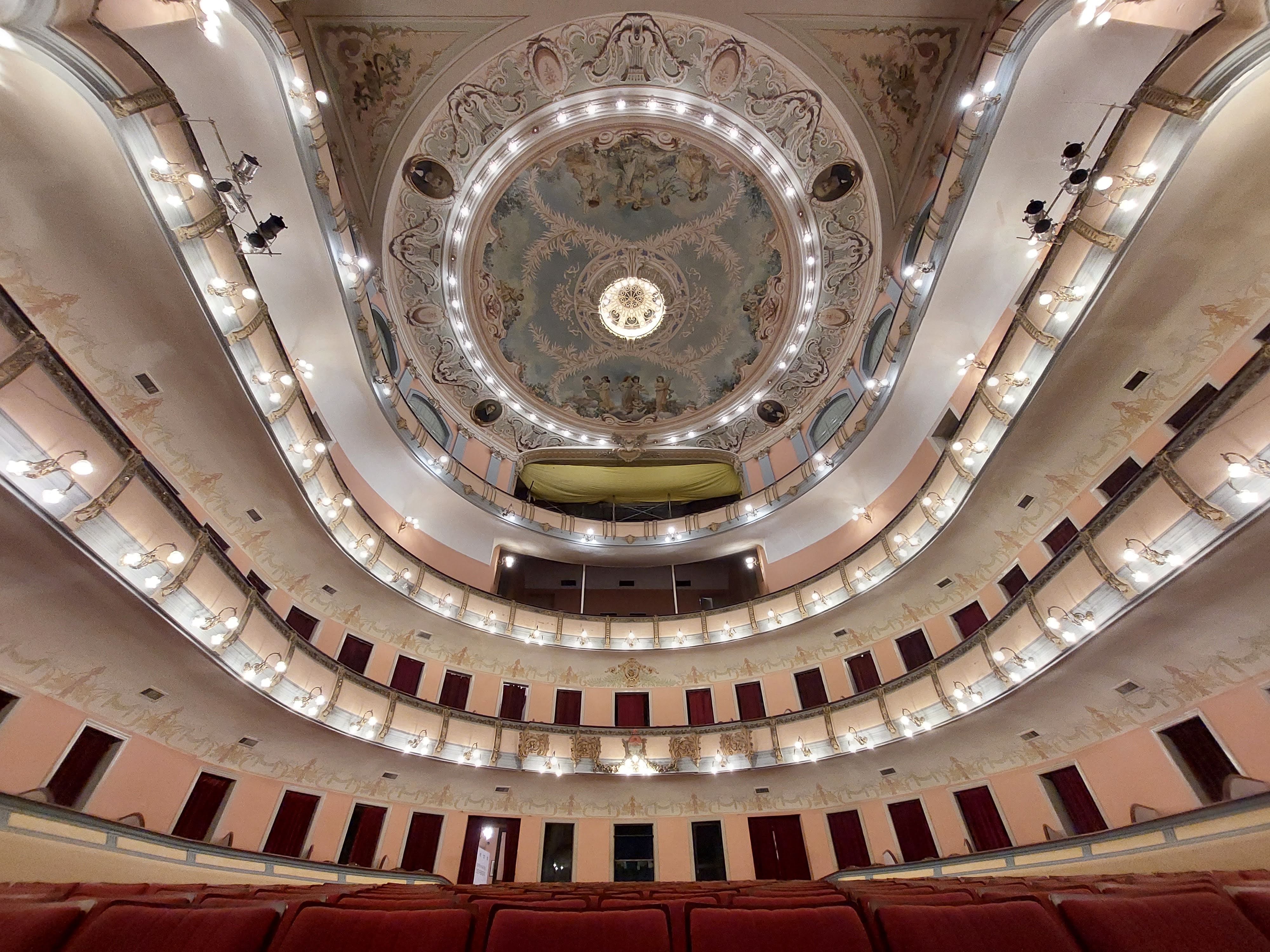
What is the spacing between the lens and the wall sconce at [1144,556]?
6.88 meters

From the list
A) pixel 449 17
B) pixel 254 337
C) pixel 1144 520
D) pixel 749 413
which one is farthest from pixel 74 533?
pixel 749 413

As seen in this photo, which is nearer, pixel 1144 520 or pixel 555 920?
pixel 555 920

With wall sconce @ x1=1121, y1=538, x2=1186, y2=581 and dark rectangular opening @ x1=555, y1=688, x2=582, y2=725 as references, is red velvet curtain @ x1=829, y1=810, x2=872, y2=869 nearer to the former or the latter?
dark rectangular opening @ x1=555, y1=688, x2=582, y2=725

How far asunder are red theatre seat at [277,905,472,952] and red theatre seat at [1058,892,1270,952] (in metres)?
2.79

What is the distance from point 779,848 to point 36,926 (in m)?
14.8

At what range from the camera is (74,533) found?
6.16 m

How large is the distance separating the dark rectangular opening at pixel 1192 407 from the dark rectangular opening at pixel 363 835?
1783cm

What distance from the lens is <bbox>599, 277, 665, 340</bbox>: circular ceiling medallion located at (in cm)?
2117

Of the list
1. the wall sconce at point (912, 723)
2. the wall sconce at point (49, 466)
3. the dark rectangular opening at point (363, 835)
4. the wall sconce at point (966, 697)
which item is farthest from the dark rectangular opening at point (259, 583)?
the wall sconce at point (966, 697)

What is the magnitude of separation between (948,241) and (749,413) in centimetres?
1035

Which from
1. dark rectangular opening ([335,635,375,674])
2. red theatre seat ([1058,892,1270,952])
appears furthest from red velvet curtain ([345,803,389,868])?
red theatre seat ([1058,892,1270,952])

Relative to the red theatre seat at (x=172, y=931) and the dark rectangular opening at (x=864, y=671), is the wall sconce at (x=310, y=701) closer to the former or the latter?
the red theatre seat at (x=172, y=931)

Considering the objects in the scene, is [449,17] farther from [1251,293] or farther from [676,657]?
[676,657]

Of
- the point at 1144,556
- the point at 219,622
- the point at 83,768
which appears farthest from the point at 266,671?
the point at 1144,556
